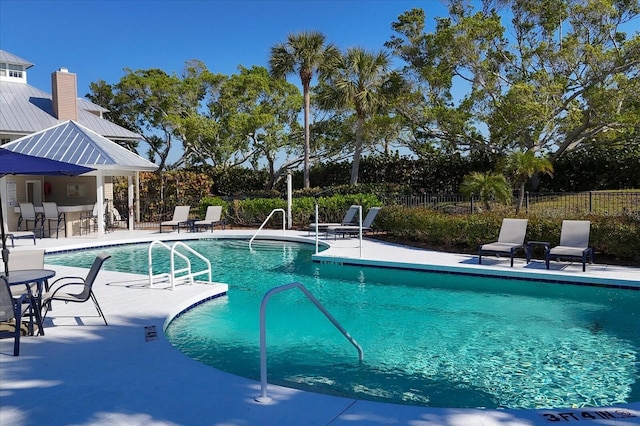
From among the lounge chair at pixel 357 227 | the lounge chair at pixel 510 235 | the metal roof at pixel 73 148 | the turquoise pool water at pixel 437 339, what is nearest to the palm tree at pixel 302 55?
the metal roof at pixel 73 148

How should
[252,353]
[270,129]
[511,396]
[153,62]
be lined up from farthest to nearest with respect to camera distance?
1. [153,62]
2. [270,129]
3. [252,353]
4. [511,396]

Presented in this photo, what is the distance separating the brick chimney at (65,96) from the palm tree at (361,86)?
11.5 m

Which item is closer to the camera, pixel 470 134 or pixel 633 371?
pixel 633 371

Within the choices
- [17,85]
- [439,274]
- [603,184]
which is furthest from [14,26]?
[603,184]

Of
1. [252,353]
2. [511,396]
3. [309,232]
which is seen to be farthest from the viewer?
[309,232]

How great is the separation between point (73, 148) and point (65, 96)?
6059mm

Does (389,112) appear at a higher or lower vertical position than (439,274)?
higher

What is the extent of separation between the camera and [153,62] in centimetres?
3419

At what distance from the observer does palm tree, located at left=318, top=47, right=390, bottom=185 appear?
83.1 feet

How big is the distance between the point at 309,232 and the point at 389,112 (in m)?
9.48

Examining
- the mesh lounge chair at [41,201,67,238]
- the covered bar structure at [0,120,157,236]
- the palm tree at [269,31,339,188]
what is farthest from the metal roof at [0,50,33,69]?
the palm tree at [269,31,339,188]

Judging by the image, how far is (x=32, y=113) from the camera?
22.7 meters

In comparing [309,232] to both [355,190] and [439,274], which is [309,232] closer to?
[355,190]

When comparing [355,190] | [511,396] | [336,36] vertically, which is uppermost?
[336,36]
